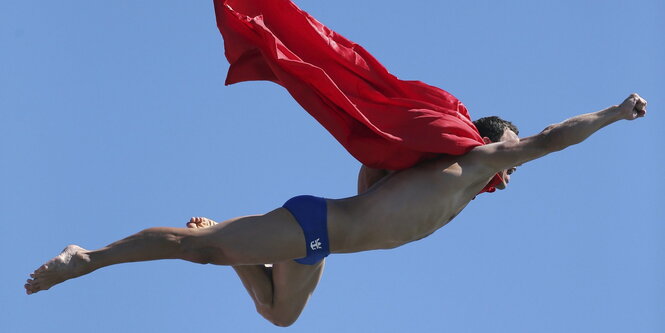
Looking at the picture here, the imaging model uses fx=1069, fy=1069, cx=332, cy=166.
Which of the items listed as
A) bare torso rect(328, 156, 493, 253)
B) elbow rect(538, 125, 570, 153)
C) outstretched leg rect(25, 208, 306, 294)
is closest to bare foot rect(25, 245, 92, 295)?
outstretched leg rect(25, 208, 306, 294)

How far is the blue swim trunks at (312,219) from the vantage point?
7.93 metres

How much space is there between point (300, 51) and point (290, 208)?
58.1 inches

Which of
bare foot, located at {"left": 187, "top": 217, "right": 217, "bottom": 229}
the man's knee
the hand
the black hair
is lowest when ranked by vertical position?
the man's knee

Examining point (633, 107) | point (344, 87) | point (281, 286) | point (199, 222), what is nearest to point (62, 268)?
point (199, 222)

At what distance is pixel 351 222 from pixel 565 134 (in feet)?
5.65

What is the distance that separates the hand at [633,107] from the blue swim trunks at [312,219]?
2353 millimetres

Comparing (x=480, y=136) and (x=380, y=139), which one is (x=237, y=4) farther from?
(x=480, y=136)

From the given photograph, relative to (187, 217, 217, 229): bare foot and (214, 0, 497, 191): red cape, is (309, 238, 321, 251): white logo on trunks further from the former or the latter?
(187, 217, 217, 229): bare foot

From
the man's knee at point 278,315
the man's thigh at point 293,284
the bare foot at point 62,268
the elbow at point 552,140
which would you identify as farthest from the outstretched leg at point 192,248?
the elbow at point 552,140

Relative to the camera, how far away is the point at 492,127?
9109 millimetres

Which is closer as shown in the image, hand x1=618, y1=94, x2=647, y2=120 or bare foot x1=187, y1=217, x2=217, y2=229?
hand x1=618, y1=94, x2=647, y2=120

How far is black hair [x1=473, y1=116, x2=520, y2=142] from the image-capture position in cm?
909

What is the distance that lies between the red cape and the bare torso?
155mm

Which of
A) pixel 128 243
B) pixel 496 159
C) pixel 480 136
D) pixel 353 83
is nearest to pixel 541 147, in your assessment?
pixel 496 159
